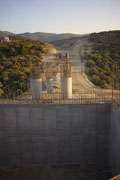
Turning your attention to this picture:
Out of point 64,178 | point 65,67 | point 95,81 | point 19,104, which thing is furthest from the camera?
point 95,81

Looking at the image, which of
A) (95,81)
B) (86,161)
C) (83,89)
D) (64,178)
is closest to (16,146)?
(64,178)

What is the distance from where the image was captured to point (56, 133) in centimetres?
930

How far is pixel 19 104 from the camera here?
9.25 meters

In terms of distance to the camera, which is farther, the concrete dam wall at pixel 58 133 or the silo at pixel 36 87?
the silo at pixel 36 87

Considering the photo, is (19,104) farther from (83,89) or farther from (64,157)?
(83,89)

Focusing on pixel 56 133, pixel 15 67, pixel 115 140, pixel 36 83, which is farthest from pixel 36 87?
pixel 15 67

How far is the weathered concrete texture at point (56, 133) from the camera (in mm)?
9055

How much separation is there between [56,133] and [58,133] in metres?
0.12

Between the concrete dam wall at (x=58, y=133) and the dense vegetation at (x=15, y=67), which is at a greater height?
the dense vegetation at (x=15, y=67)

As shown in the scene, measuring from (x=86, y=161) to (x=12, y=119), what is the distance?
5360 millimetres

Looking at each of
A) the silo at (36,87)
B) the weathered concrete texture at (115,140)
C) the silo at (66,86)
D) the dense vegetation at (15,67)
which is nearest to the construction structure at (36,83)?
the silo at (36,87)

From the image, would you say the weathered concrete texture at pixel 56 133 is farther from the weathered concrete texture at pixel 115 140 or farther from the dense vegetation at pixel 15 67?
the dense vegetation at pixel 15 67

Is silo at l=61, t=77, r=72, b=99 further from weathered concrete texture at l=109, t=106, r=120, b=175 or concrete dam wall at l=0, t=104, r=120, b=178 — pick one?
weathered concrete texture at l=109, t=106, r=120, b=175

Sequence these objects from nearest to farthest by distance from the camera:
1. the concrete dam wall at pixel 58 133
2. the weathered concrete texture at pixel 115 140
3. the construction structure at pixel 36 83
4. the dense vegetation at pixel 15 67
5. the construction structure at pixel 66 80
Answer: the weathered concrete texture at pixel 115 140, the concrete dam wall at pixel 58 133, the construction structure at pixel 66 80, the construction structure at pixel 36 83, the dense vegetation at pixel 15 67
